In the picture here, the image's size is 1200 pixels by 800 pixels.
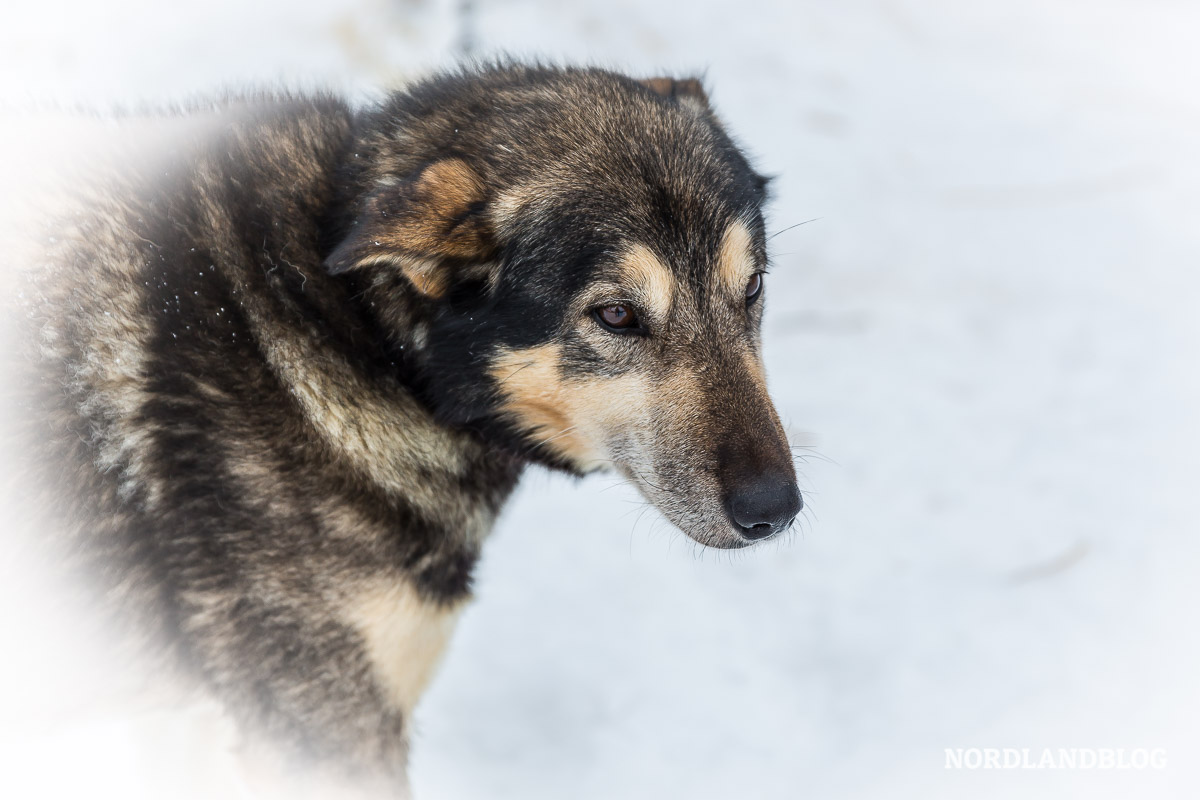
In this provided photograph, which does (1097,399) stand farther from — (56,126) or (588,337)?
(56,126)

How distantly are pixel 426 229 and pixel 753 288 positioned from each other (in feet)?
3.46

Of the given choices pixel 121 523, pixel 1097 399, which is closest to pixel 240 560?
pixel 121 523

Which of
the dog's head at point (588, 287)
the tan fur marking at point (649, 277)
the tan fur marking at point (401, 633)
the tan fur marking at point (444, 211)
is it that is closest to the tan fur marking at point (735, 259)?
the dog's head at point (588, 287)

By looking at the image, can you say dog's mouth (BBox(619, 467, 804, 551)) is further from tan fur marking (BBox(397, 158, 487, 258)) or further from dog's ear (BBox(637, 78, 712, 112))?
dog's ear (BBox(637, 78, 712, 112))

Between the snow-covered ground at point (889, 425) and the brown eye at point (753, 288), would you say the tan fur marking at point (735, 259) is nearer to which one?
the brown eye at point (753, 288)

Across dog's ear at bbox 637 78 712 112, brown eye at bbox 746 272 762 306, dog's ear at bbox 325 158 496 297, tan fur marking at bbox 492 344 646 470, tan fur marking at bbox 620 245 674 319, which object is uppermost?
dog's ear at bbox 325 158 496 297

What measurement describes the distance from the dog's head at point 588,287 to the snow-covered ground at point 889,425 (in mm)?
730

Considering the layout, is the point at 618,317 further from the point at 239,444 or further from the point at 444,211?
the point at 239,444

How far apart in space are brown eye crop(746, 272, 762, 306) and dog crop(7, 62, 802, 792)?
0.01 m

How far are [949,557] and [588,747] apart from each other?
2.11m

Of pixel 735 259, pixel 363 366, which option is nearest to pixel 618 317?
pixel 735 259

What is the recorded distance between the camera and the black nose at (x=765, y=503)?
2.65 meters

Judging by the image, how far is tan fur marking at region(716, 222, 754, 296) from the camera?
2.85 meters

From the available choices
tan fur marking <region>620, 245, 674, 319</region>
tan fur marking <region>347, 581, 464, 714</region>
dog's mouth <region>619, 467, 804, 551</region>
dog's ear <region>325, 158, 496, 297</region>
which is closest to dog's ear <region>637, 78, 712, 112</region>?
tan fur marking <region>620, 245, 674, 319</region>
